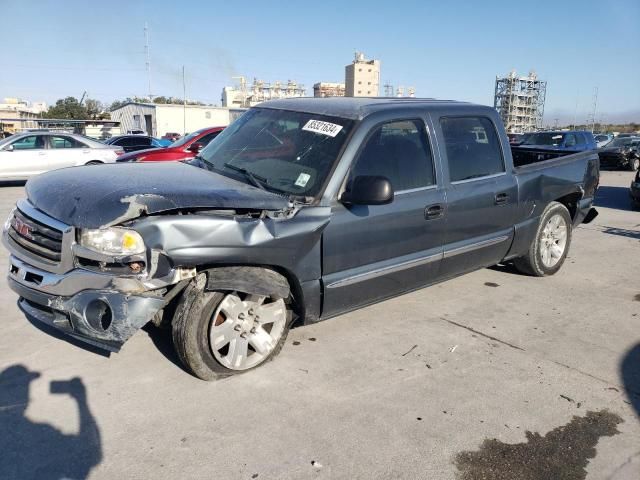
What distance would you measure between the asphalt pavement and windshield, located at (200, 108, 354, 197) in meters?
1.27

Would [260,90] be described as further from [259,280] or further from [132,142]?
[259,280]

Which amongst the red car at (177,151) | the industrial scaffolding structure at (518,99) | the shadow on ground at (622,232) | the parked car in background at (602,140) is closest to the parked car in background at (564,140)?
the parked car in background at (602,140)

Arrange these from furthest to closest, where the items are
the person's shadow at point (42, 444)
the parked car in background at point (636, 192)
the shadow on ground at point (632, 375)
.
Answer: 1. the parked car in background at point (636, 192)
2. the shadow on ground at point (632, 375)
3. the person's shadow at point (42, 444)

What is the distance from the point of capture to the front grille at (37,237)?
9.57ft

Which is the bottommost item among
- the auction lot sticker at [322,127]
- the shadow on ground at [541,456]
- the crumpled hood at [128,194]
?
the shadow on ground at [541,456]

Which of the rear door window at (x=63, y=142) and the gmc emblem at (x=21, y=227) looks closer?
the gmc emblem at (x=21, y=227)

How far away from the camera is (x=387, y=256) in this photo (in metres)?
3.76

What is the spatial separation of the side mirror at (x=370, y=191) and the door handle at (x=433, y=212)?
27.0 inches

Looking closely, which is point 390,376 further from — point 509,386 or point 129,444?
point 129,444

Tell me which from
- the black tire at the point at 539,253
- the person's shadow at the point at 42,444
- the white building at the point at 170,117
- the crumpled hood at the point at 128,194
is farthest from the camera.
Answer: the white building at the point at 170,117

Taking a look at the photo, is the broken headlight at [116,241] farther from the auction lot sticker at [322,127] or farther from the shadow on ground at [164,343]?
the auction lot sticker at [322,127]

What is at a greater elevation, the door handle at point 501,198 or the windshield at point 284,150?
the windshield at point 284,150

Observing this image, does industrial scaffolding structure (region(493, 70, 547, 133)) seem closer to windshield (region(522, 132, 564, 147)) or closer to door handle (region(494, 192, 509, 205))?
windshield (region(522, 132, 564, 147))

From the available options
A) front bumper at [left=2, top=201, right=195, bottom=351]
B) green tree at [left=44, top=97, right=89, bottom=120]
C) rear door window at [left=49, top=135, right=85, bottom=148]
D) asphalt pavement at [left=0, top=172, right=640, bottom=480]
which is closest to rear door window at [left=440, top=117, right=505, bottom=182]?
asphalt pavement at [left=0, top=172, right=640, bottom=480]
